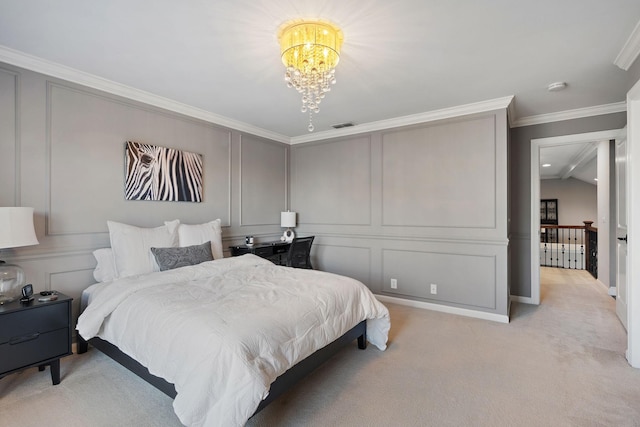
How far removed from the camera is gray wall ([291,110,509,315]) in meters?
3.66

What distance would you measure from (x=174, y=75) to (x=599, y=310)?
5.58m

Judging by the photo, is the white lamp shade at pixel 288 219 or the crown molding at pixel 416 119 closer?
the crown molding at pixel 416 119

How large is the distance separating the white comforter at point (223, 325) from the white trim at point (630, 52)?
2.74 metres

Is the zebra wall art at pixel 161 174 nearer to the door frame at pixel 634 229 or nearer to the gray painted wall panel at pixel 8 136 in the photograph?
the gray painted wall panel at pixel 8 136

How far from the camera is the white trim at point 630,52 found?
2.22m

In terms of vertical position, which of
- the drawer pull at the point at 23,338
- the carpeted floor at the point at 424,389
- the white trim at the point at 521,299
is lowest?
the carpeted floor at the point at 424,389

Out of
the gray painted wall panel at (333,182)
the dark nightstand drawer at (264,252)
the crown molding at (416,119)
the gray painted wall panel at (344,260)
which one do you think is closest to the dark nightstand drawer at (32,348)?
the dark nightstand drawer at (264,252)

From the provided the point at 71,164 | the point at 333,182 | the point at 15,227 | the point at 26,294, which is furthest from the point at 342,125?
the point at 26,294

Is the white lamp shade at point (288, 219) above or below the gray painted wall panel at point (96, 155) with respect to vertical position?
below

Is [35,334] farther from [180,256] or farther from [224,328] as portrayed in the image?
[224,328]

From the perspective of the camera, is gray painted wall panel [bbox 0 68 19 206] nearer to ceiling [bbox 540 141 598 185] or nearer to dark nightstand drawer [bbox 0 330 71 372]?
dark nightstand drawer [bbox 0 330 71 372]

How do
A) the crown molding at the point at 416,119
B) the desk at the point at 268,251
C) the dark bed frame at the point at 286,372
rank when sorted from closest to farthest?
1. the dark bed frame at the point at 286,372
2. the crown molding at the point at 416,119
3. the desk at the point at 268,251

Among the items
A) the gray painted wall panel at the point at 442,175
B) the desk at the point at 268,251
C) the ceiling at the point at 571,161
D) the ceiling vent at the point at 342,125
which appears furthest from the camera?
the ceiling at the point at 571,161

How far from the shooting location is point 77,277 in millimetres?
2838
